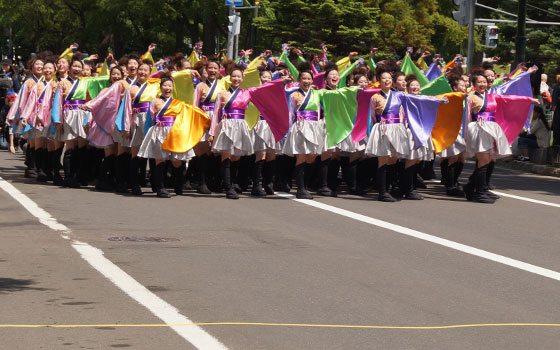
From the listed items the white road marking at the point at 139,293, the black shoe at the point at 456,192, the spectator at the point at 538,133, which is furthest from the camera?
the spectator at the point at 538,133

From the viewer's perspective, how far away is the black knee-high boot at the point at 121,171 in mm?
16453

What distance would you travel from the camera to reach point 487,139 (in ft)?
53.9

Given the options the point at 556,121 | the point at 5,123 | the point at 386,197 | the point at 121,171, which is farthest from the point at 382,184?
the point at 5,123

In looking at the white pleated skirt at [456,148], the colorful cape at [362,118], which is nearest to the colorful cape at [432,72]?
the white pleated skirt at [456,148]

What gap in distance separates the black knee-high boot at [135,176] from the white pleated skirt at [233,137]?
3.66 feet

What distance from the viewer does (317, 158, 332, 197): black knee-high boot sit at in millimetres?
16719

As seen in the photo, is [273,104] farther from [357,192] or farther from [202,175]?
[357,192]

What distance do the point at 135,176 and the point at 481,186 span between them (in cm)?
478

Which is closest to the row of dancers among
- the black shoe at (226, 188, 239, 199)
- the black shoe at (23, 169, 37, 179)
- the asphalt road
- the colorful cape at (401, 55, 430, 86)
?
the black shoe at (226, 188, 239, 199)

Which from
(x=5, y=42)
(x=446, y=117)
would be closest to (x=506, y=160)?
(x=446, y=117)

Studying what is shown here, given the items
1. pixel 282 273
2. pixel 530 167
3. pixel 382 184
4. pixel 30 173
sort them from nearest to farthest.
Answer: pixel 282 273
pixel 382 184
pixel 30 173
pixel 530 167

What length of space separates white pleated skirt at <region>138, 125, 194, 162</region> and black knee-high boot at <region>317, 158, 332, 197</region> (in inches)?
79.4

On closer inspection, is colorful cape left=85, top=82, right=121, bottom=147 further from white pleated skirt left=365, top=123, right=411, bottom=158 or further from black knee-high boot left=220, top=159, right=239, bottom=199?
white pleated skirt left=365, top=123, right=411, bottom=158

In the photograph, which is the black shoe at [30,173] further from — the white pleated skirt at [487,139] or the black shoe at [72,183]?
the white pleated skirt at [487,139]
